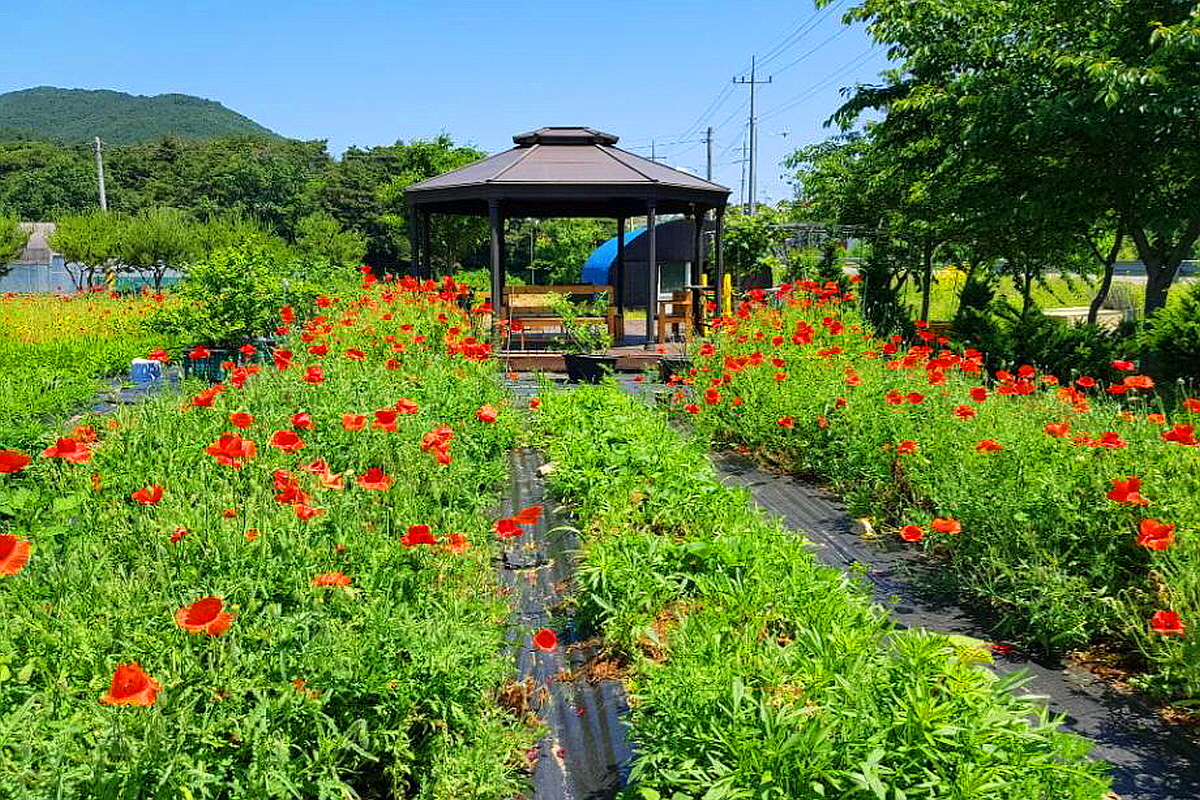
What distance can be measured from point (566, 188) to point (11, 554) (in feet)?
34.9

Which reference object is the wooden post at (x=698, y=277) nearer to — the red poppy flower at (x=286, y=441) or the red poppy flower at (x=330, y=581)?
the red poppy flower at (x=286, y=441)

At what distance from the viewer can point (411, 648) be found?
2.08 m

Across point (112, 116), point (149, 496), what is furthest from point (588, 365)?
point (112, 116)

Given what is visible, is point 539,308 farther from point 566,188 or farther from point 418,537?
point 418,537

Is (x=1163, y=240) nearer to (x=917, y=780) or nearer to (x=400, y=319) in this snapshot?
(x=400, y=319)

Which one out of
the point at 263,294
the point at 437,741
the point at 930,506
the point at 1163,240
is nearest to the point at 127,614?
the point at 437,741

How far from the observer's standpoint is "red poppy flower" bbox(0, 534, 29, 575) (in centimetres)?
161

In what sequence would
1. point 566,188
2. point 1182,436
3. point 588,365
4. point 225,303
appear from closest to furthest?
1. point 1182,436
2. point 225,303
3. point 588,365
4. point 566,188

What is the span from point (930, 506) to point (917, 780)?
9.37 feet

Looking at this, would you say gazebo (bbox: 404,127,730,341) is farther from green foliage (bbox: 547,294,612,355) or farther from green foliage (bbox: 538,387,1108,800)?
green foliage (bbox: 538,387,1108,800)

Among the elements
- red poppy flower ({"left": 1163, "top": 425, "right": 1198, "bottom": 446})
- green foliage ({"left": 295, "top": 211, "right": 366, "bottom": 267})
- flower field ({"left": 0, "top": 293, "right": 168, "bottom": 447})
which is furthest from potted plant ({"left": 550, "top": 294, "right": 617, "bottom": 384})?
green foliage ({"left": 295, "top": 211, "right": 366, "bottom": 267})

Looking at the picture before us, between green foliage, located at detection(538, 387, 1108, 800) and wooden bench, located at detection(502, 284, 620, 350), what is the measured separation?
938 centimetres

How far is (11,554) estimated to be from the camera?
1.64m

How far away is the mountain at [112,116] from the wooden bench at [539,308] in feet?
354
